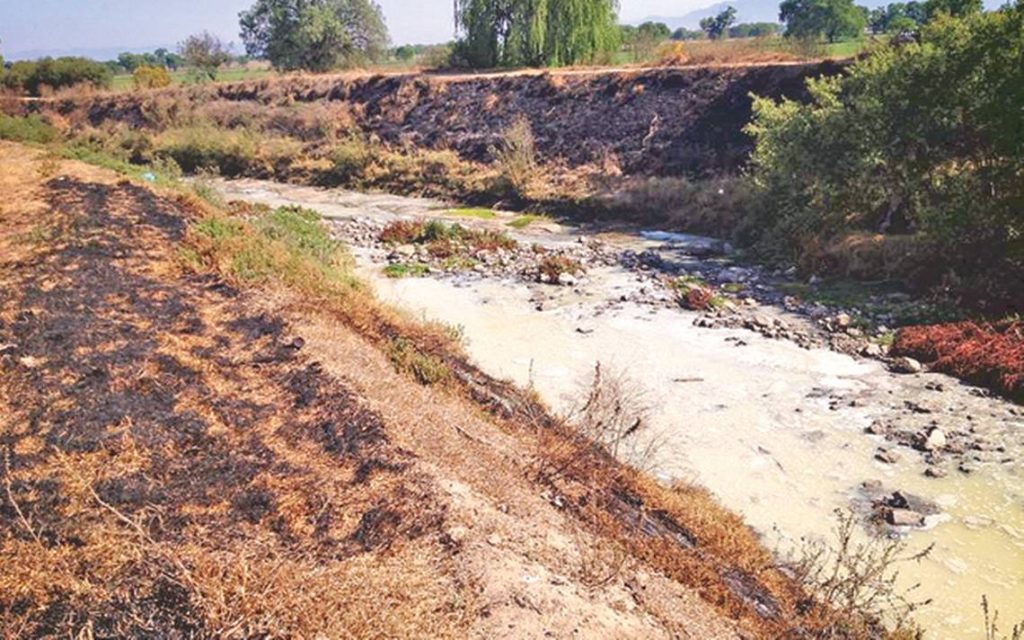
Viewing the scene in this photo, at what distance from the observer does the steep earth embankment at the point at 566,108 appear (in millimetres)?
22953

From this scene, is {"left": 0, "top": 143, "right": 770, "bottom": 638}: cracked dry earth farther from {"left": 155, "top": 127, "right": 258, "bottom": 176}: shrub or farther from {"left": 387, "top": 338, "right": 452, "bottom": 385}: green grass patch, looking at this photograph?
{"left": 155, "top": 127, "right": 258, "bottom": 176}: shrub

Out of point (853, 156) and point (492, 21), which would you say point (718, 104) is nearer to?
point (853, 156)

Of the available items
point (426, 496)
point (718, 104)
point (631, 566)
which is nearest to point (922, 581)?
point (631, 566)

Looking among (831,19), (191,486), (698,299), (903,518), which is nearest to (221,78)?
(698,299)

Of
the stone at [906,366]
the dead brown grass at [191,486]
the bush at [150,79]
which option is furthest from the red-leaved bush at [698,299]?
the bush at [150,79]

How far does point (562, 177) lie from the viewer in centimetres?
2370

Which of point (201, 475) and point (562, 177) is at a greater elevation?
point (562, 177)

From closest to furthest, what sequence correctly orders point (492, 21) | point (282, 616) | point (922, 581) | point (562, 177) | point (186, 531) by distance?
point (282, 616) → point (186, 531) → point (922, 581) → point (562, 177) → point (492, 21)

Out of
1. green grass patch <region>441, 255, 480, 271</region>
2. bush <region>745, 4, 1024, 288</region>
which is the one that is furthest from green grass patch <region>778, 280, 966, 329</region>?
green grass patch <region>441, 255, 480, 271</region>

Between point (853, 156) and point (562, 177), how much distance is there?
10.9 m

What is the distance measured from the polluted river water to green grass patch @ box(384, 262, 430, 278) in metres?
0.84

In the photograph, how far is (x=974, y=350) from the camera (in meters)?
10.4

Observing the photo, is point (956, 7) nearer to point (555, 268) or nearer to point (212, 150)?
point (555, 268)

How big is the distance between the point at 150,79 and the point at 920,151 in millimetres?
41719
